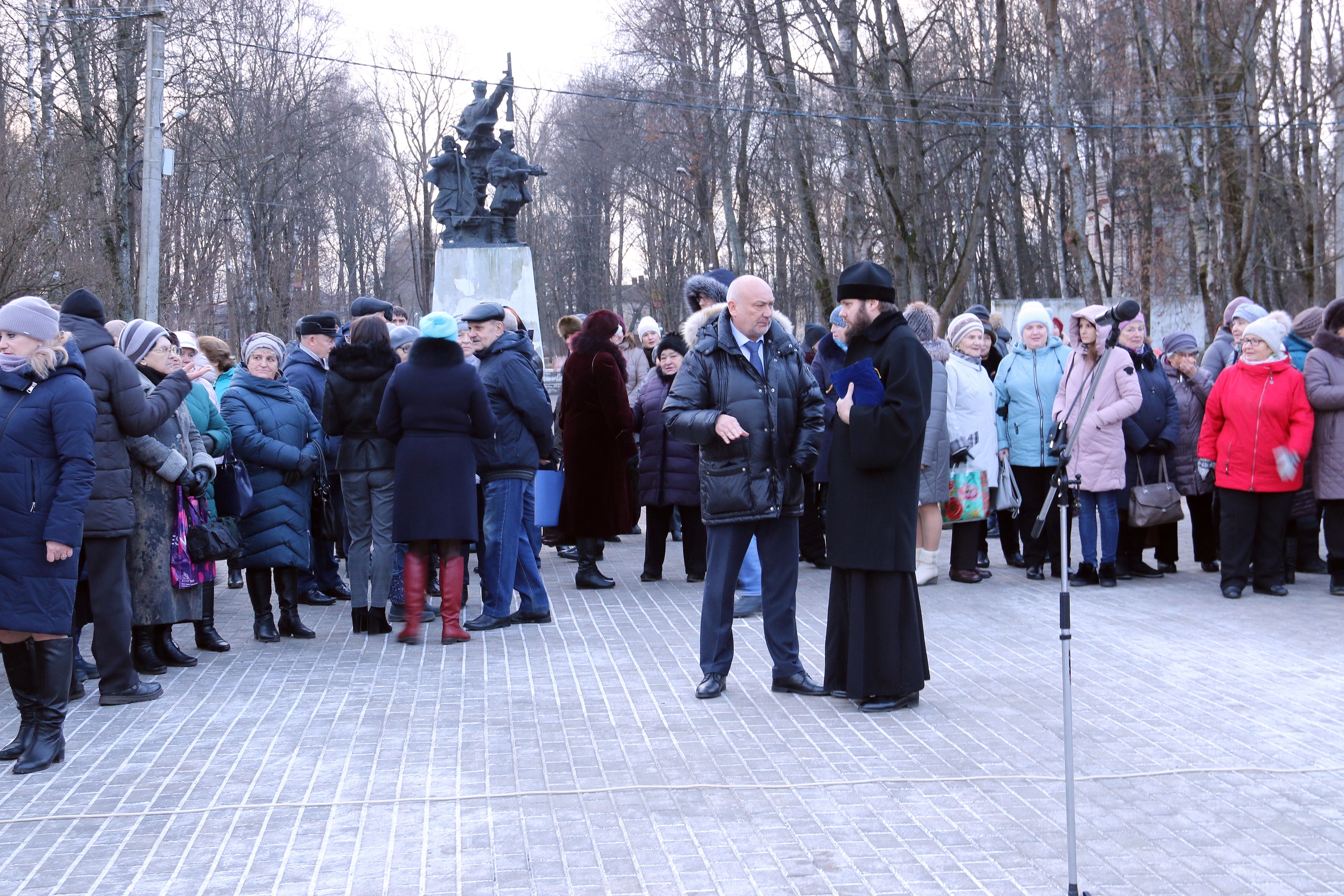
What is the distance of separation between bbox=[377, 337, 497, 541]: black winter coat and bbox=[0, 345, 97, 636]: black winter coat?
92.9 inches

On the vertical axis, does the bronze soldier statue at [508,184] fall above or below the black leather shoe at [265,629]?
above

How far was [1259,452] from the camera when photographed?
9.22m

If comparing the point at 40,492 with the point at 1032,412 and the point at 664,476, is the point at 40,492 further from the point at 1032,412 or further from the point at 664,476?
the point at 1032,412

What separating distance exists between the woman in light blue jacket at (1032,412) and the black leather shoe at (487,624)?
4.04 meters

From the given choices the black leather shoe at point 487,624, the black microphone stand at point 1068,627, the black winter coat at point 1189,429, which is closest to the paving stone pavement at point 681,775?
the black microphone stand at point 1068,627

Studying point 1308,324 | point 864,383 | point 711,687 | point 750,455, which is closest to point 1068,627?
point 864,383

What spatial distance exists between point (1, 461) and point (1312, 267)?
2585 centimetres

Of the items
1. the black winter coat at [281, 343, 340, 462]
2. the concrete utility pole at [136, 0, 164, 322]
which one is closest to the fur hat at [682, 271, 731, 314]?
the black winter coat at [281, 343, 340, 462]

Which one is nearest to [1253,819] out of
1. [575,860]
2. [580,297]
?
[575,860]

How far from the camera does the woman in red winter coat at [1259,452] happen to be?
920 cm

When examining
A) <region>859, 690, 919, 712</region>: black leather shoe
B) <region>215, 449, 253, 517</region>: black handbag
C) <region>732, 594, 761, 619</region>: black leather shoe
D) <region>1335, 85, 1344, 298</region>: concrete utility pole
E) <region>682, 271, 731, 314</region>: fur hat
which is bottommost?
<region>859, 690, 919, 712</region>: black leather shoe

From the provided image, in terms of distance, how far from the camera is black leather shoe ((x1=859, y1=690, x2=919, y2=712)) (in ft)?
20.5

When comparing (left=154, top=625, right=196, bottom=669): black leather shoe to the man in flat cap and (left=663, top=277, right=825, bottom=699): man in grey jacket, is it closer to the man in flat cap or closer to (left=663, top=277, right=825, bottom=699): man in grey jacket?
the man in flat cap

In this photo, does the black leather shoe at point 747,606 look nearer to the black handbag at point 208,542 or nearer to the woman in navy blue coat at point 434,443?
the woman in navy blue coat at point 434,443
